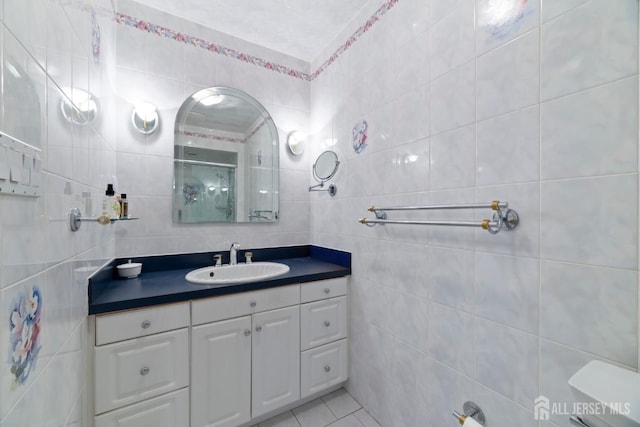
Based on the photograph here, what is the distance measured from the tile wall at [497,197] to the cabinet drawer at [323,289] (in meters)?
0.17

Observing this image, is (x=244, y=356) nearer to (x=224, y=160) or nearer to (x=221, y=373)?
(x=221, y=373)

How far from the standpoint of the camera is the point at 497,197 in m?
0.94

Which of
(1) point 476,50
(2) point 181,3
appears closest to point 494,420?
(1) point 476,50

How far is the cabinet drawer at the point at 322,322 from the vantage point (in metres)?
1.57

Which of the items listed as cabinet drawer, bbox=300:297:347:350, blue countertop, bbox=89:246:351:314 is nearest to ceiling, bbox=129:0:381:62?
blue countertop, bbox=89:246:351:314

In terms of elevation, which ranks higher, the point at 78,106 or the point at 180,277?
the point at 78,106

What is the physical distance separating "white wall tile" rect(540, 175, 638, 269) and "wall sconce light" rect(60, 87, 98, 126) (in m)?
1.51

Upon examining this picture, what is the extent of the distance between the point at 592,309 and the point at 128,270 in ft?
6.46

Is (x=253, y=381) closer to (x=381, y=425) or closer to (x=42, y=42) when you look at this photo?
(x=381, y=425)

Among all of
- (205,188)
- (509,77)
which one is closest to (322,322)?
(205,188)

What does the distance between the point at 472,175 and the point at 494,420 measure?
0.93m

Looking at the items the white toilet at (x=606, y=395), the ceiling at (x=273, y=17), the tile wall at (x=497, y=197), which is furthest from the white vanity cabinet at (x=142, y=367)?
the ceiling at (x=273, y=17)

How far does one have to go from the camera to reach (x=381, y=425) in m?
1.47

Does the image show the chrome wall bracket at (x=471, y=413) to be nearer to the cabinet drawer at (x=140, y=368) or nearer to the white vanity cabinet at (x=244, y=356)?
the white vanity cabinet at (x=244, y=356)
